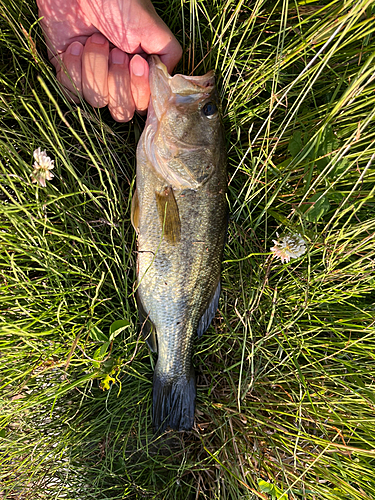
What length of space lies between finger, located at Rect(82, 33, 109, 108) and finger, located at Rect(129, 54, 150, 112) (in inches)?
6.1

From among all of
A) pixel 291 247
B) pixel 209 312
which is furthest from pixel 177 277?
pixel 291 247

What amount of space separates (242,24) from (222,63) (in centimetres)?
24

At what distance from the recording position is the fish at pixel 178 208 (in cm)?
162

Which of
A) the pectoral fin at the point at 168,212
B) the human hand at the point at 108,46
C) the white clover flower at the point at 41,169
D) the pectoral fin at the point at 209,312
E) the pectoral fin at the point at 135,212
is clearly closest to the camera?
the white clover flower at the point at 41,169

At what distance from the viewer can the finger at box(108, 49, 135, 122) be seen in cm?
169

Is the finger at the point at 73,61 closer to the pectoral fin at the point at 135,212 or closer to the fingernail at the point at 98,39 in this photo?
the fingernail at the point at 98,39

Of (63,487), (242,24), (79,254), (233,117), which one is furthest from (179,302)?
(242,24)

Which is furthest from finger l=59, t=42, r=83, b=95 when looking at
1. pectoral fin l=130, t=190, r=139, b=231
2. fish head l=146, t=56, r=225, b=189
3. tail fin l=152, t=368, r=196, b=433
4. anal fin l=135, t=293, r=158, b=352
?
tail fin l=152, t=368, r=196, b=433

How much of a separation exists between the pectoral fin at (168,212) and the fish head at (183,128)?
0.07 metres

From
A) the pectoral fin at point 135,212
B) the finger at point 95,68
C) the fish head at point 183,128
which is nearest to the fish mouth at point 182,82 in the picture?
the fish head at point 183,128

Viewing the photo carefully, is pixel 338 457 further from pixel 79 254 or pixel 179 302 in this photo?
pixel 79 254

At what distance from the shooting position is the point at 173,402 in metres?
1.96

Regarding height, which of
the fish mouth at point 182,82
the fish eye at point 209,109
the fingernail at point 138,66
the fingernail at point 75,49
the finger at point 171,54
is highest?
the fingernail at point 75,49

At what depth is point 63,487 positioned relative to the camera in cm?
191
